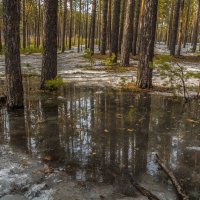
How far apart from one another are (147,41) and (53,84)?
3.66 meters

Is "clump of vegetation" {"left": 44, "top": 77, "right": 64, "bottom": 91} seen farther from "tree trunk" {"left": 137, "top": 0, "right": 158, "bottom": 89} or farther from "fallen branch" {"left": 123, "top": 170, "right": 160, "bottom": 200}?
"fallen branch" {"left": 123, "top": 170, "right": 160, "bottom": 200}

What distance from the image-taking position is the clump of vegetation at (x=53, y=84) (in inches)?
399

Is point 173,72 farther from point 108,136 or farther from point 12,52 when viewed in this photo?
point 12,52

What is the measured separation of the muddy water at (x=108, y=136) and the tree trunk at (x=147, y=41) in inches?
59.7

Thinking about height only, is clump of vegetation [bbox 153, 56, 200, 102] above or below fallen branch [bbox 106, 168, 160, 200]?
above

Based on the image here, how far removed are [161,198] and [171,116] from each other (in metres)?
4.09

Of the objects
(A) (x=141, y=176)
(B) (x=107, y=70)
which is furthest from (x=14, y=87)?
(B) (x=107, y=70)

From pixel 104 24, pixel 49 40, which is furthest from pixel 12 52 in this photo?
pixel 104 24

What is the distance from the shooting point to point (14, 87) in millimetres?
8094

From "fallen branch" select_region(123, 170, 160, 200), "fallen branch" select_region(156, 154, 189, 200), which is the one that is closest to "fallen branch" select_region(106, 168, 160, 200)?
"fallen branch" select_region(123, 170, 160, 200)

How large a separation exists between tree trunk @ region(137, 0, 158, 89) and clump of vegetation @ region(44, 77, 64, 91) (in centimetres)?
299

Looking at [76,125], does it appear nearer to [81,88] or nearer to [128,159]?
[128,159]

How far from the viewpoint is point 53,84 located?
33.5 feet

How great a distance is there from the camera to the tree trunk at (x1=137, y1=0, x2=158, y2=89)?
1029 centimetres
